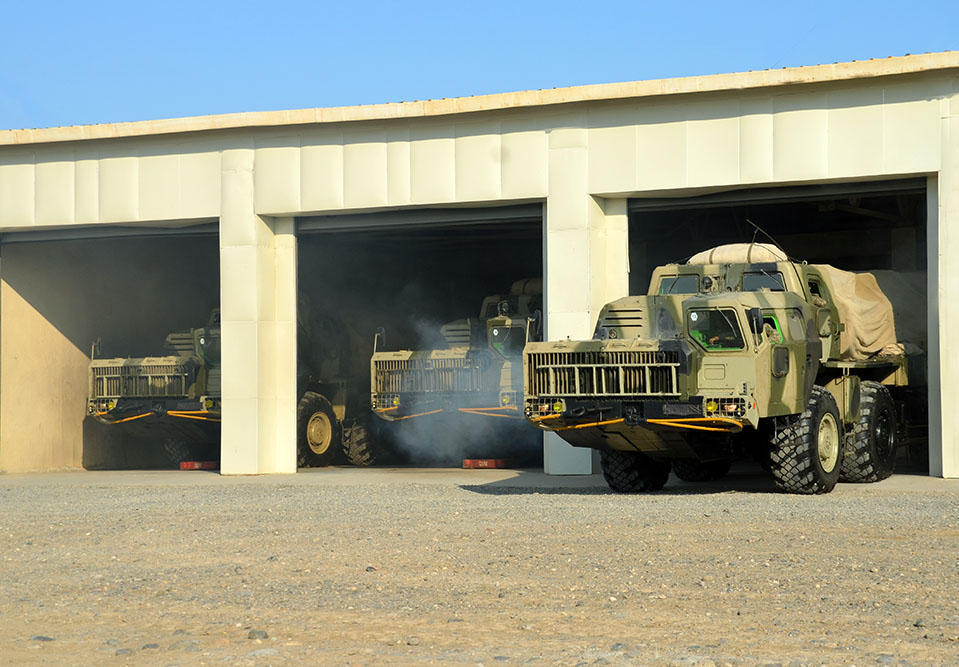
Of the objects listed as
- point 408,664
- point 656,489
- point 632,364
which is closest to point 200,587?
point 408,664

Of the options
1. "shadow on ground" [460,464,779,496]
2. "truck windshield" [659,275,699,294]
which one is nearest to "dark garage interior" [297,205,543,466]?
"shadow on ground" [460,464,779,496]

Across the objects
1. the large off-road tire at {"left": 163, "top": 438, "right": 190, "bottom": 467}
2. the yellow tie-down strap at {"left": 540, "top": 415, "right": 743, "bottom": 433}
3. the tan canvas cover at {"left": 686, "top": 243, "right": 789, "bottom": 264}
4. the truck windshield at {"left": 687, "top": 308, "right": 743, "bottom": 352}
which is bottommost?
the large off-road tire at {"left": 163, "top": 438, "right": 190, "bottom": 467}

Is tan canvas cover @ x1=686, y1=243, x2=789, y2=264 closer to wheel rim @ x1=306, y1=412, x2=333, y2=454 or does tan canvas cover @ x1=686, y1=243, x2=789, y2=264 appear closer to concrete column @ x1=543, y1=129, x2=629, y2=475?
concrete column @ x1=543, y1=129, x2=629, y2=475

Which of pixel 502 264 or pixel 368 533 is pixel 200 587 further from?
pixel 502 264

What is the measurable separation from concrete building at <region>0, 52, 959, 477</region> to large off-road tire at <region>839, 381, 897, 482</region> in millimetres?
834

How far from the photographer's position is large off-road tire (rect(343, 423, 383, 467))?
2389 centimetres

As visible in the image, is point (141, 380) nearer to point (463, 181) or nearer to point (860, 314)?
point (463, 181)

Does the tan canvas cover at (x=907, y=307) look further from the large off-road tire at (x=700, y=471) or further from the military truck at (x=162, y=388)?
the military truck at (x=162, y=388)

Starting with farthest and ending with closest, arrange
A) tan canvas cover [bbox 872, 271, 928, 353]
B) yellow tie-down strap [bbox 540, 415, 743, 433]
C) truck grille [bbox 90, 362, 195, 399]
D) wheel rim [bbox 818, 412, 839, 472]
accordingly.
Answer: truck grille [bbox 90, 362, 195, 399]
tan canvas cover [bbox 872, 271, 928, 353]
wheel rim [bbox 818, 412, 839, 472]
yellow tie-down strap [bbox 540, 415, 743, 433]

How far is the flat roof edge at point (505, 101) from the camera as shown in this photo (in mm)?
17031

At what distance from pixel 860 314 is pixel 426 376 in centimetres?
791

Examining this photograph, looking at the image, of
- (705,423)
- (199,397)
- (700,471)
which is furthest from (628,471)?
(199,397)

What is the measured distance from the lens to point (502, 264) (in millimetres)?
28984

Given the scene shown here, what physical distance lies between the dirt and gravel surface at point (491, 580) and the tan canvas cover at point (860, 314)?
2.43 m
